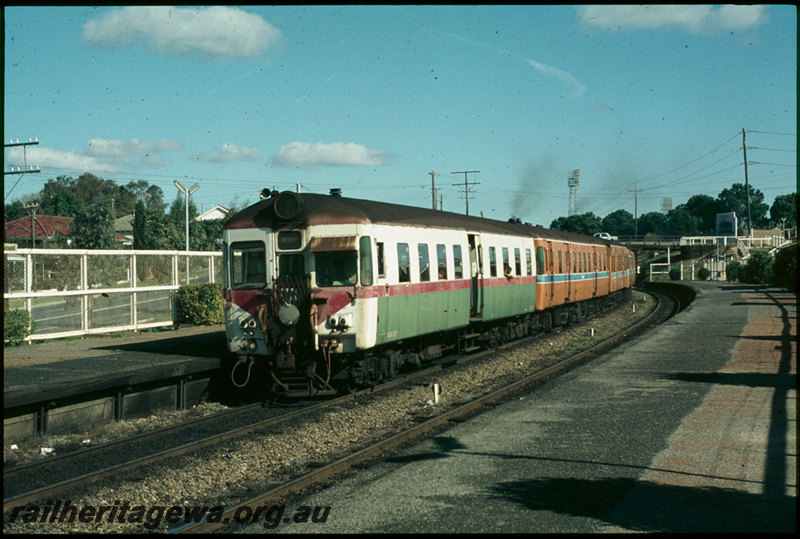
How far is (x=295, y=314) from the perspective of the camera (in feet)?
41.0

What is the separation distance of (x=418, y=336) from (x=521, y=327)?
8.34 meters

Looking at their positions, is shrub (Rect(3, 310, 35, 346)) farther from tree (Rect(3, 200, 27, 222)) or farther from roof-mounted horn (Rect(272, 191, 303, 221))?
tree (Rect(3, 200, 27, 222))

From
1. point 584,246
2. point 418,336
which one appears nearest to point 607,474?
point 418,336

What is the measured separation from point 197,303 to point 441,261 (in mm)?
10739

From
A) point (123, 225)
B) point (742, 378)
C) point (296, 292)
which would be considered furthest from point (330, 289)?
point (123, 225)

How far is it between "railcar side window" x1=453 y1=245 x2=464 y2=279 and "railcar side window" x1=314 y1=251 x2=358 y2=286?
439cm

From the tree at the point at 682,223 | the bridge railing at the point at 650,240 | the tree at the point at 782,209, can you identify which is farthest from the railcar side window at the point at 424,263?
the tree at the point at 682,223

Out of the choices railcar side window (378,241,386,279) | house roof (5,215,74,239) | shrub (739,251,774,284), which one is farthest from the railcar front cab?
house roof (5,215,74,239)

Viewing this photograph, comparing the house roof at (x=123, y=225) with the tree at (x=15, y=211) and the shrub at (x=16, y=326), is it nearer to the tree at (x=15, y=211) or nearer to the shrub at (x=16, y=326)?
the tree at (x=15, y=211)

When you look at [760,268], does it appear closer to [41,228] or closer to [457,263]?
[457,263]

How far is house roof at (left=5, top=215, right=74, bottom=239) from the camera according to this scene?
2355 inches

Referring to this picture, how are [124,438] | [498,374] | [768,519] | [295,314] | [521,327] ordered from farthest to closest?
[521,327] < [498,374] < [295,314] < [124,438] < [768,519]

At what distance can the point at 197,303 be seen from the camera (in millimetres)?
23547

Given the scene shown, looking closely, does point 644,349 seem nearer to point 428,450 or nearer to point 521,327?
point 521,327
